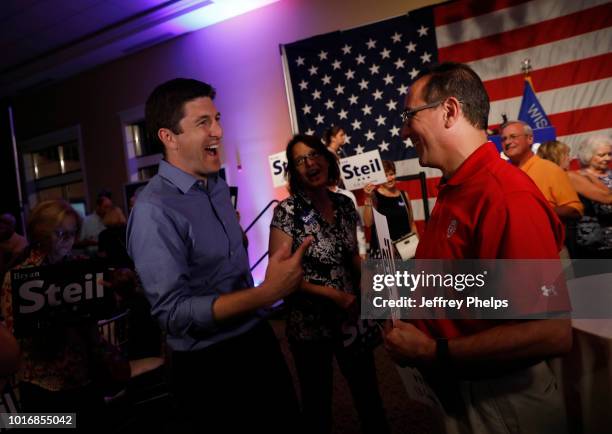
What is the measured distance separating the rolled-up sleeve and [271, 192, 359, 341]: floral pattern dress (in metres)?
0.74

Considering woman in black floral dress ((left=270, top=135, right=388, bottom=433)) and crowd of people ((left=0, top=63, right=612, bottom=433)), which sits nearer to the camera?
crowd of people ((left=0, top=63, right=612, bottom=433))

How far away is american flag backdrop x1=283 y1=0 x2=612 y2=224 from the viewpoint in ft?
13.5

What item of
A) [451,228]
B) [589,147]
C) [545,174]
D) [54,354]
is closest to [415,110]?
[451,228]

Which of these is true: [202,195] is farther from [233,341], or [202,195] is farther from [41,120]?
[41,120]

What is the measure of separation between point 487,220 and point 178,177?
36.2 inches

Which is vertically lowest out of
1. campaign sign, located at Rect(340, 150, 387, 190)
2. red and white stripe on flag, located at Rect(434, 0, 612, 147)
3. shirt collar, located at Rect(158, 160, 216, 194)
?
shirt collar, located at Rect(158, 160, 216, 194)

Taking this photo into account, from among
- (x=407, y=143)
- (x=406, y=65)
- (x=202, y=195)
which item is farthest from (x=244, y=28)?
(x=202, y=195)

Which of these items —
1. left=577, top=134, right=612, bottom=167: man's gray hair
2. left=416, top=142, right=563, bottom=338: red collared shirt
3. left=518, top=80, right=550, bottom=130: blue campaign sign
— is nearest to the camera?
left=416, top=142, right=563, bottom=338: red collared shirt

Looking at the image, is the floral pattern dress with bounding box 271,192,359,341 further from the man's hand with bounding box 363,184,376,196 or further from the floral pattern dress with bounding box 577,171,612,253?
the man's hand with bounding box 363,184,376,196

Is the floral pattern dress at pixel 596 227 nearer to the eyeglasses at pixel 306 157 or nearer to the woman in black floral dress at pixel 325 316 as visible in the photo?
the woman in black floral dress at pixel 325 316

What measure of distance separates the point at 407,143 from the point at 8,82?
7.41 meters

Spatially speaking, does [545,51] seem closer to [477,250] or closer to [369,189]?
[369,189]

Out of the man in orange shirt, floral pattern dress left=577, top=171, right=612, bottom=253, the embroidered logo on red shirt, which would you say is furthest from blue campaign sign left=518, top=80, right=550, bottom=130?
the embroidered logo on red shirt

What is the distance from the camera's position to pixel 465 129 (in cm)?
112
